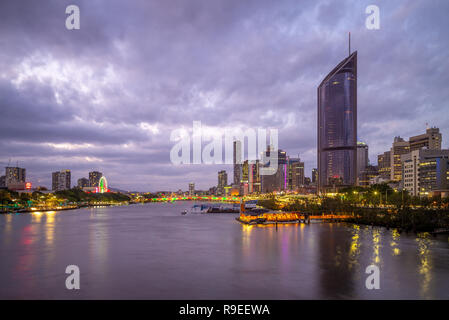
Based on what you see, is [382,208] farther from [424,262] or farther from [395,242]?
[424,262]

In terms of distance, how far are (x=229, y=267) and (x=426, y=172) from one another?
352 feet

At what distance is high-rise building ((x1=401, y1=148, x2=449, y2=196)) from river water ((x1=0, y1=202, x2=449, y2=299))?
74317 mm

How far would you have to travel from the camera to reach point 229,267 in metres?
29.3

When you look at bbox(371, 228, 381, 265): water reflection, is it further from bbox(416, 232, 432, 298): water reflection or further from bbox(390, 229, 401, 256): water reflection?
bbox(416, 232, 432, 298): water reflection

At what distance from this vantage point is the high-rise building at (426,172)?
350ft

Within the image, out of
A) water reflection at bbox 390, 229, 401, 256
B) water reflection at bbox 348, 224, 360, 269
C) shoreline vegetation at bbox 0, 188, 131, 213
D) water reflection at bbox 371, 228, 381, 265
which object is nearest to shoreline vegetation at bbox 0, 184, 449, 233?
shoreline vegetation at bbox 0, 188, 131, 213

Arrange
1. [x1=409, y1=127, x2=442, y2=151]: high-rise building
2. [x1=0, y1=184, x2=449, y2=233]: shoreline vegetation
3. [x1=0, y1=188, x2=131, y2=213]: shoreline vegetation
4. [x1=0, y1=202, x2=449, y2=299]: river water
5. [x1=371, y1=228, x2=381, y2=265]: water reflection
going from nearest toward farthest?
1. [x1=0, y1=202, x2=449, y2=299]: river water
2. [x1=371, y1=228, x2=381, y2=265]: water reflection
3. [x1=0, y1=184, x2=449, y2=233]: shoreline vegetation
4. [x1=0, y1=188, x2=131, y2=213]: shoreline vegetation
5. [x1=409, y1=127, x2=442, y2=151]: high-rise building

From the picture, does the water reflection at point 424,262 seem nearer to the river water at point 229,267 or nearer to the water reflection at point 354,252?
the river water at point 229,267

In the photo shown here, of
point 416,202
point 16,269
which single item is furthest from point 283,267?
point 416,202

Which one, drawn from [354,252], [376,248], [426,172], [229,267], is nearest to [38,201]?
[229,267]

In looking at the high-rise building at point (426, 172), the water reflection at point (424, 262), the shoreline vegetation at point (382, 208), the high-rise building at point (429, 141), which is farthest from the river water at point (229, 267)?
the high-rise building at point (429, 141)

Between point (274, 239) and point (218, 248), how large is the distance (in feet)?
32.4

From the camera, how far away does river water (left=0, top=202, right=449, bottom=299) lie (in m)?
21.9

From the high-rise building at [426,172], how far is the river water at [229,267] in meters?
74.3
